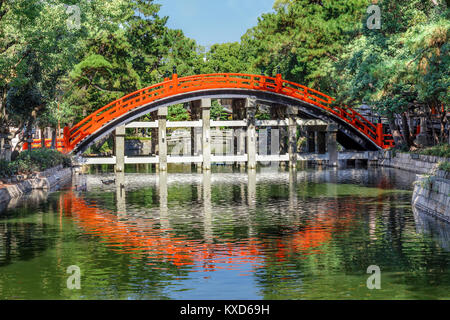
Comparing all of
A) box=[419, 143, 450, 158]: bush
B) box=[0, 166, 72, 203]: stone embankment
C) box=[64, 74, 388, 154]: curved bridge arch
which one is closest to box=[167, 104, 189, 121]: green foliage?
box=[64, 74, 388, 154]: curved bridge arch

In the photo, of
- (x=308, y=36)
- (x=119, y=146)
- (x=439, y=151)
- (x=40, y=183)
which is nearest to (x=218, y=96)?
(x=119, y=146)

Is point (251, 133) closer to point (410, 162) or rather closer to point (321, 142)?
point (321, 142)

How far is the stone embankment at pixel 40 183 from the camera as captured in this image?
2707 centimetres

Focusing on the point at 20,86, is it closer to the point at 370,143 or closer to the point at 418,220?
the point at 418,220

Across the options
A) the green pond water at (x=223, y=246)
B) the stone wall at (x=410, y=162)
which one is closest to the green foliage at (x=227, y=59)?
the stone wall at (x=410, y=162)

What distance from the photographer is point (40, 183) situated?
32125 millimetres

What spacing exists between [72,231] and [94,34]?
107 feet

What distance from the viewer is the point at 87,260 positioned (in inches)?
571

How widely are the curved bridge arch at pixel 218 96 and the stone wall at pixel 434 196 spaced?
2184 centimetres

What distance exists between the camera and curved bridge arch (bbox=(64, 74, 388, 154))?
1695 inches

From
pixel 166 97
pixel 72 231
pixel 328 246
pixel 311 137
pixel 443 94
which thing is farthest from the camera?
pixel 311 137

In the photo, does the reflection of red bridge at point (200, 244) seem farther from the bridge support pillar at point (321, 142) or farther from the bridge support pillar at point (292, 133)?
the bridge support pillar at point (321, 142)

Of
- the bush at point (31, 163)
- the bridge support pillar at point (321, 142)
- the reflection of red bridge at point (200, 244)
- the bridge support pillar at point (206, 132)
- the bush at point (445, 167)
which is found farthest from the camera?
the bridge support pillar at point (321, 142)
